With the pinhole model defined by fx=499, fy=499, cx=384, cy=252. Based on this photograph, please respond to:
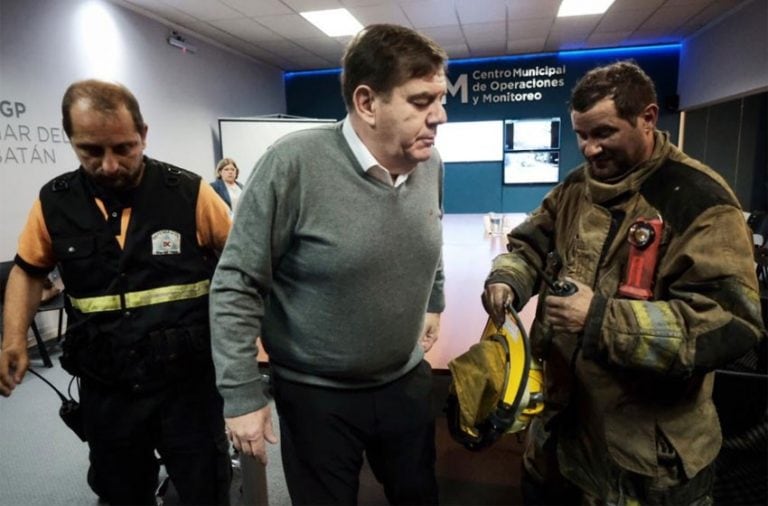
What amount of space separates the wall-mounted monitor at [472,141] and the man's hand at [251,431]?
23.2 feet

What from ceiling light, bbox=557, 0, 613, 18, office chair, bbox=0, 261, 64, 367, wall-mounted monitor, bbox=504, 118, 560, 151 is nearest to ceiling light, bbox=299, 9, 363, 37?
ceiling light, bbox=557, 0, 613, 18

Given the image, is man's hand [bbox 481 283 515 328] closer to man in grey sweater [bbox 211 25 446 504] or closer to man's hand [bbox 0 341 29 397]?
man in grey sweater [bbox 211 25 446 504]

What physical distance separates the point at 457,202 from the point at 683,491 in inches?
279

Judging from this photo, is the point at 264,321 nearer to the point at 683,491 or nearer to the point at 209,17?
the point at 683,491

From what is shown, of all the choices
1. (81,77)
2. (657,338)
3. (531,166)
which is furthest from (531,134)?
(657,338)

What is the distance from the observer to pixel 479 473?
2.03 meters

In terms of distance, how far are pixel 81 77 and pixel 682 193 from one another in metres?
4.57

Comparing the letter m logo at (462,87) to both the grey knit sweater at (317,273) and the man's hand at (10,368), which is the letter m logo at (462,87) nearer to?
the grey knit sweater at (317,273)

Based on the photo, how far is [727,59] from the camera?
548 centimetres

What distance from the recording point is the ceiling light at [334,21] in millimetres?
4969

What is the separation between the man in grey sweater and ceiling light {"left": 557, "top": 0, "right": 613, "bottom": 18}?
15.8ft

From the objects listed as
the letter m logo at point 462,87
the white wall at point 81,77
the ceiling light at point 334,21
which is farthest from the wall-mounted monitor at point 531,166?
the white wall at point 81,77

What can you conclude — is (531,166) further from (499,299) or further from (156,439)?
(156,439)

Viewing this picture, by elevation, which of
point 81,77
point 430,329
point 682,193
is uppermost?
point 81,77
